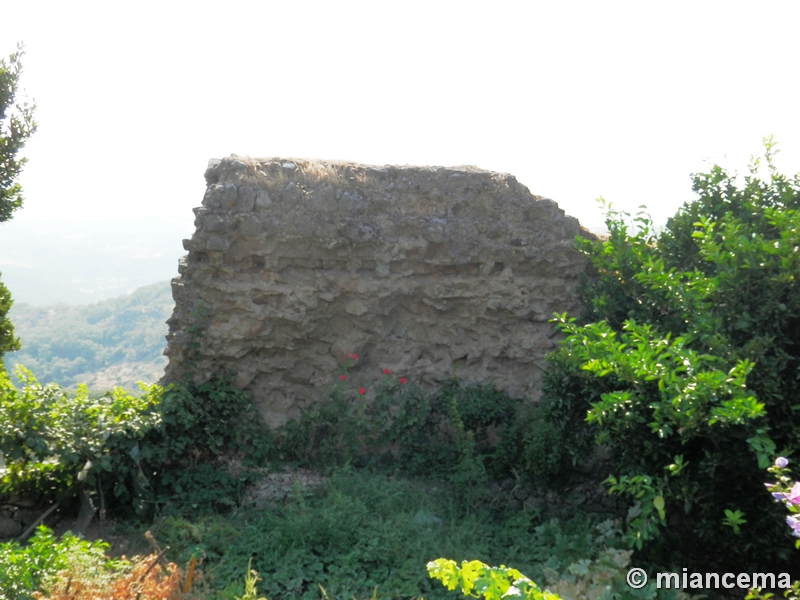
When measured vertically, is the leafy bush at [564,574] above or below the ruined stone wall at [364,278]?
below

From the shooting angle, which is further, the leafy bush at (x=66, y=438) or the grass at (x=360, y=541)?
the leafy bush at (x=66, y=438)

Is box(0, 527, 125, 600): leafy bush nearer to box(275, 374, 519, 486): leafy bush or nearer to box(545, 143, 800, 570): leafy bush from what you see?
box(275, 374, 519, 486): leafy bush

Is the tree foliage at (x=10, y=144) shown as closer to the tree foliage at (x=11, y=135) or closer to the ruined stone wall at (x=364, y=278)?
the tree foliage at (x=11, y=135)

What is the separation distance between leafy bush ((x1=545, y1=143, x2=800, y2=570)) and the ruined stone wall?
2.07 meters

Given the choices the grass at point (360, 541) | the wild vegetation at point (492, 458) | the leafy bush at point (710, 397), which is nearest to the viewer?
the leafy bush at point (710, 397)

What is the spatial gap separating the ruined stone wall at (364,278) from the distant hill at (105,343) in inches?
554

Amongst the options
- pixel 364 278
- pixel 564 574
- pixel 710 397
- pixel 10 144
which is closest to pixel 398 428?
pixel 364 278

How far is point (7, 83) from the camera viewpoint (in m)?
8.59

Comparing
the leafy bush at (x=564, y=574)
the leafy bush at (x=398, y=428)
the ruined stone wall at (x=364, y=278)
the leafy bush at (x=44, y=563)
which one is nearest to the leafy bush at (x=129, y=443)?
the ruined stone wall at (x=364, y=278)

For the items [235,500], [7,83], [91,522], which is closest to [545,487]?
[235,500]

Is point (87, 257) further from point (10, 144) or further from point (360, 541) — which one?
point (360, 541)
